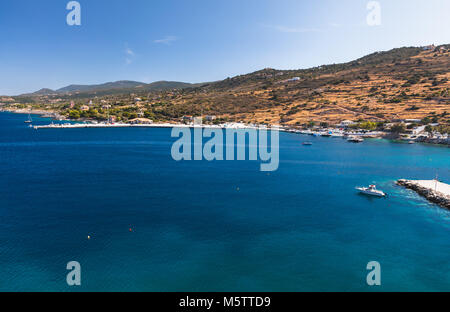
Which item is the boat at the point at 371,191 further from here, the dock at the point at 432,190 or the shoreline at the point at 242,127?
the shoreline at the point at 242,127

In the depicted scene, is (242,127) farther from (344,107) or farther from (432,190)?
(432,190)

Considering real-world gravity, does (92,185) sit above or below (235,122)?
below

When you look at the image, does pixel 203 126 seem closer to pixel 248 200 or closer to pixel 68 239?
pixel 248 200

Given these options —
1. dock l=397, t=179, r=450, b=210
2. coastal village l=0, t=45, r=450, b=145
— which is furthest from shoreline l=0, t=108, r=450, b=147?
dock l=397, t=179, r=450, b=210
